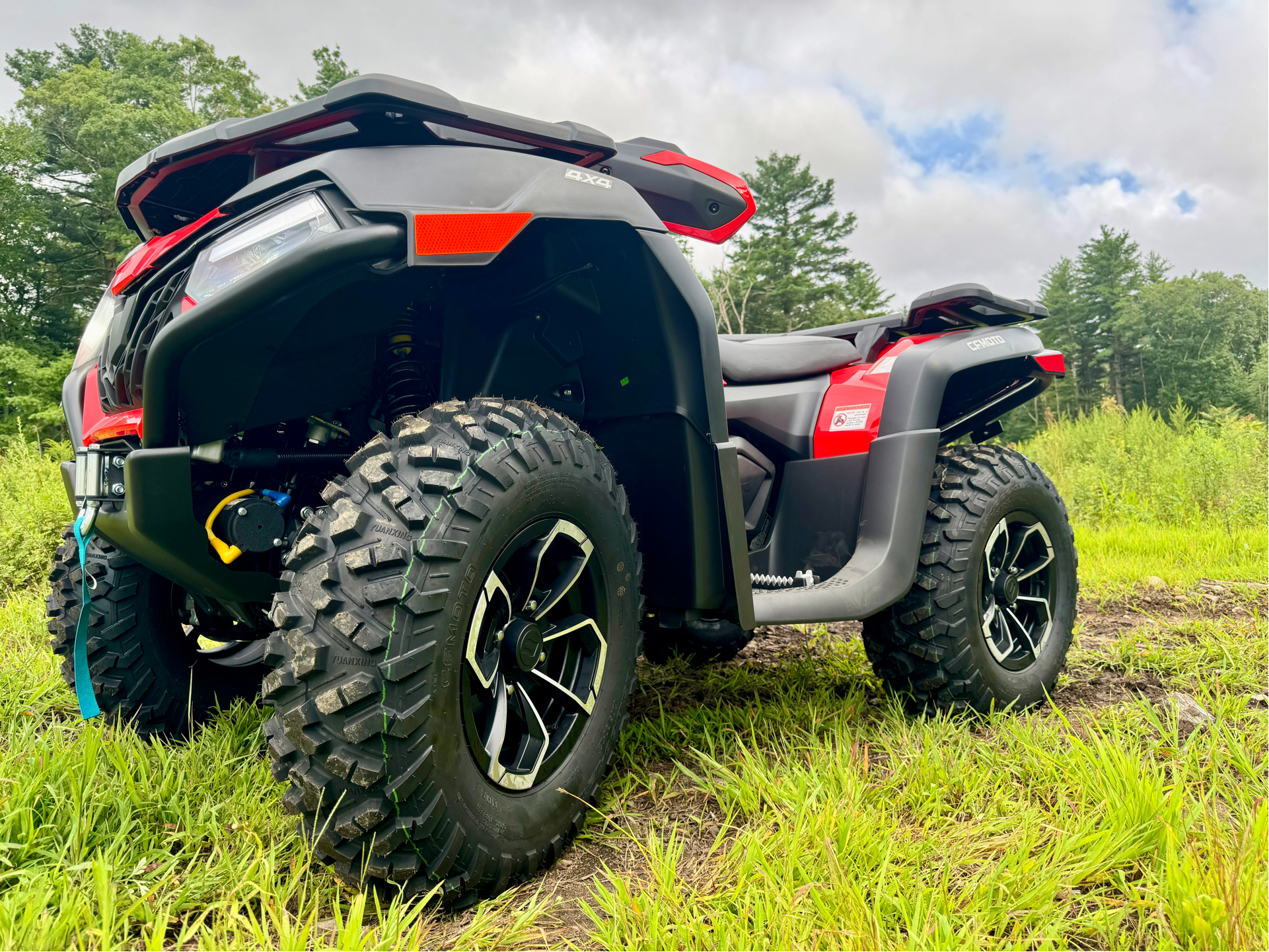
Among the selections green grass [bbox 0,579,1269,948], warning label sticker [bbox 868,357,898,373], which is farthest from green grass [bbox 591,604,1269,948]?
warning label sticker [bbox 868,357,898,373]

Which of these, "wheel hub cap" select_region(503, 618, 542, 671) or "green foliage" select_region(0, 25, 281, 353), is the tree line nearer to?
"green foliage" select_region(0, 25, 281, 353)

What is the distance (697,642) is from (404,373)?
1597 millimetres

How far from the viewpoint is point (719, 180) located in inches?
71.2

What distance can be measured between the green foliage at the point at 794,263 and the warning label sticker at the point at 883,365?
31.0 metres

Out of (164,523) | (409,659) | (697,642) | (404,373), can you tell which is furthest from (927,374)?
(164,523)

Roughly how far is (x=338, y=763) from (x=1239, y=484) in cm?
818

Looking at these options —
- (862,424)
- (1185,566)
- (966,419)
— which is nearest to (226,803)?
(862,424)

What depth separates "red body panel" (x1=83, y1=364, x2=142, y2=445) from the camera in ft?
4.47

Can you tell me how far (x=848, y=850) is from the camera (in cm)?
131

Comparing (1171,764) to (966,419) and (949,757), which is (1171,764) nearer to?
(949,757)

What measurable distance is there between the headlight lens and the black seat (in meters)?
1.61

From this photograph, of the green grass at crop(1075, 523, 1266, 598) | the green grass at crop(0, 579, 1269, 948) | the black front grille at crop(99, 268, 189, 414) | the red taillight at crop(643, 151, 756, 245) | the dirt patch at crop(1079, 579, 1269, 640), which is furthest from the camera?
the green grass at crop(1075, 523, 1266, 598)

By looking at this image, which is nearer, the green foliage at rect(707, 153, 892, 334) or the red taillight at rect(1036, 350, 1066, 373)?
the red taillight at rect(1036, 350, 1066, 373)

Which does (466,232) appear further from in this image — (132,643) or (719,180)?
(132,643)
